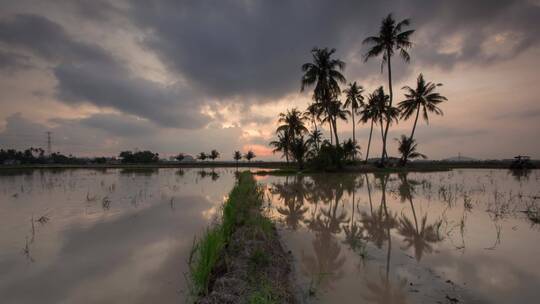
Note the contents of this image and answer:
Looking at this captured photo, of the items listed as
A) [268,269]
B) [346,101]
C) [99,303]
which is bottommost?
[99,303]

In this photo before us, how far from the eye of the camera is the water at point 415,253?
3.34 m

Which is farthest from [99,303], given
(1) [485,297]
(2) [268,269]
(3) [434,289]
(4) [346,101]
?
(4) [346,101]

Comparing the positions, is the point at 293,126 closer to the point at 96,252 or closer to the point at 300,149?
the point at 300,149

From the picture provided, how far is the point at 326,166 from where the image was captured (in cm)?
2856

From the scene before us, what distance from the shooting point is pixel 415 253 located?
184 inches

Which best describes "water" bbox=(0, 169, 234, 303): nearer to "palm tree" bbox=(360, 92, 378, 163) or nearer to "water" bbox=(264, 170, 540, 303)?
"water" bbox=(264, 170, 540, 303)

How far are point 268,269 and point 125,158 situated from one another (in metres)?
95.5

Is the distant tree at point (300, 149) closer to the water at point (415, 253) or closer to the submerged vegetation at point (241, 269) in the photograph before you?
the water at point (415, 253)

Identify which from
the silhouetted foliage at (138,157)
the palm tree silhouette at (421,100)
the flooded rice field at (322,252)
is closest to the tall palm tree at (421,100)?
the palm tree silhouette at (421,100)

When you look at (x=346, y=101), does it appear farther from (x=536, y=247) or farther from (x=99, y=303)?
(x=99, y=303)

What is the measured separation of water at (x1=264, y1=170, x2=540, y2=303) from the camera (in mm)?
3336

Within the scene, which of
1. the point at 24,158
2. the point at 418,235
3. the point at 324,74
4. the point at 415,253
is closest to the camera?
the point at 415,253

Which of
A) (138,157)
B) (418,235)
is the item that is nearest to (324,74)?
(418,235)

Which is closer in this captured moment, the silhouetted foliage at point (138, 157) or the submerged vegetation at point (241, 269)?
the submerged vegetation at point (241, 269)
